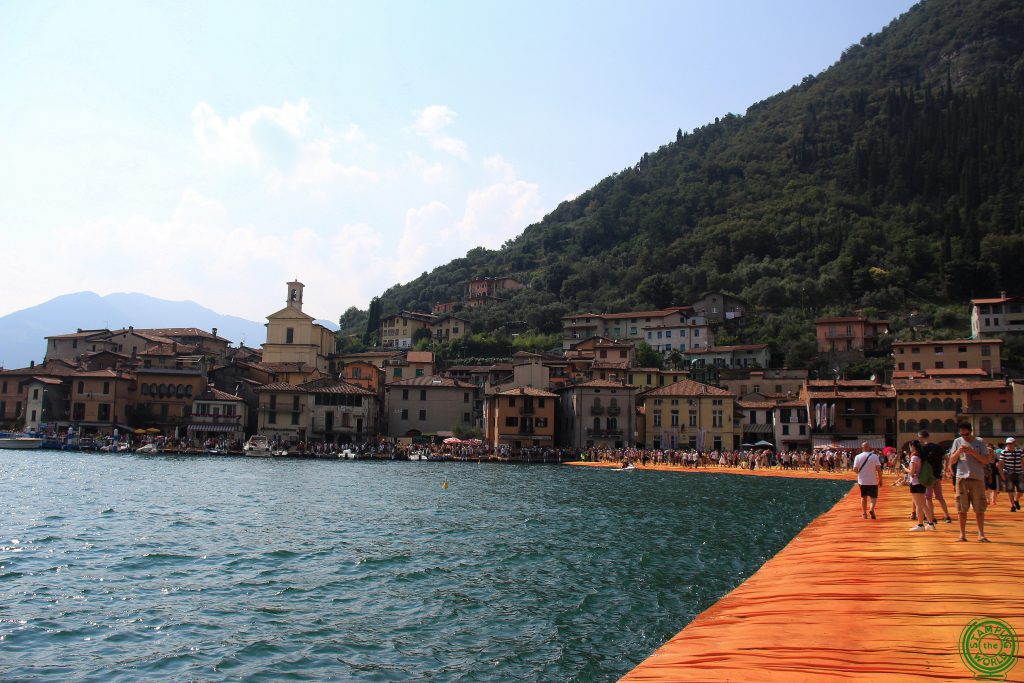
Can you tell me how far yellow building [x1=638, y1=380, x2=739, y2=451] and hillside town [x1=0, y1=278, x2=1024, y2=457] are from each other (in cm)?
13

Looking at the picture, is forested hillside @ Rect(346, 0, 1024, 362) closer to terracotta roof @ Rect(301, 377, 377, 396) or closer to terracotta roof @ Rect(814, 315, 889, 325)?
terracotta roof @ Rect(814, 315, 889, 325)

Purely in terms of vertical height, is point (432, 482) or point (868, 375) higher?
point (868, 375)

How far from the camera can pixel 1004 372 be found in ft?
Answer: 240

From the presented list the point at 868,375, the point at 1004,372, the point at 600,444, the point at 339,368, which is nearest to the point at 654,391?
the point at 600,444

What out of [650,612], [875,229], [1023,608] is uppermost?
[875,229]

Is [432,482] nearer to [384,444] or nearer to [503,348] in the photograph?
[384,444]

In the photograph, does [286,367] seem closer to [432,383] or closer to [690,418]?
[432,383]

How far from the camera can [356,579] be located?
54.2 feet

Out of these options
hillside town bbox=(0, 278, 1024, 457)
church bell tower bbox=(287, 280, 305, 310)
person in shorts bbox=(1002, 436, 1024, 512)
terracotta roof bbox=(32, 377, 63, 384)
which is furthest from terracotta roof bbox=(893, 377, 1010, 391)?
terracotta roof bbox=(32, 377, 63, 384)

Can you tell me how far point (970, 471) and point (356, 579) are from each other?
1165cm

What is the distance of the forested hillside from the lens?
99.0 metres

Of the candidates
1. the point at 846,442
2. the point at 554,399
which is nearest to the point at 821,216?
the point at 846,442

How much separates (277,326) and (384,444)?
28.5m

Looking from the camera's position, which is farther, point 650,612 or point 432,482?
point 432,482
